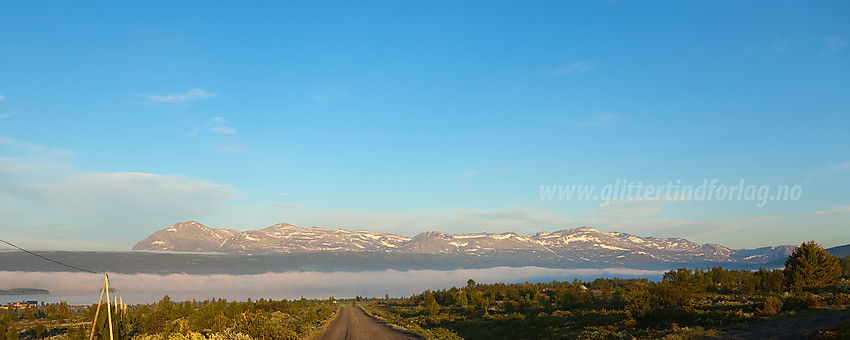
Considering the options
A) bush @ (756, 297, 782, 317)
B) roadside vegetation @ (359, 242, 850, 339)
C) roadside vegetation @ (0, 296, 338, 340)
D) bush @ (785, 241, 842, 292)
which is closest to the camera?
roadside vegetation @ (359, 242, 850, 339)

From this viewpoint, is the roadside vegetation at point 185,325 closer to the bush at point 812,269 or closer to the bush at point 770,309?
the bush at point 770,309

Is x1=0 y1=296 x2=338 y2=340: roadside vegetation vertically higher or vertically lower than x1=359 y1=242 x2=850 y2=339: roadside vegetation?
lower

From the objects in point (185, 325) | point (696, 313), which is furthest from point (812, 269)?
point (185, 325)

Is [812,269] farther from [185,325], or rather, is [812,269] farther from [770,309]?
[185,325]

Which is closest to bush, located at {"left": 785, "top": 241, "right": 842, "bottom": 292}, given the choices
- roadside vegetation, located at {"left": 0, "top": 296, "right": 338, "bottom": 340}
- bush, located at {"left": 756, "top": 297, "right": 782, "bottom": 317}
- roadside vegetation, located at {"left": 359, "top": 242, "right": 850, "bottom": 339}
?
roadside vegetation, located at {"left": 359, "top": 242, "right": 850, "bottom": 339}

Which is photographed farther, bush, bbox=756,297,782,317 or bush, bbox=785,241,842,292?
bush, bbox=785,241,842,292

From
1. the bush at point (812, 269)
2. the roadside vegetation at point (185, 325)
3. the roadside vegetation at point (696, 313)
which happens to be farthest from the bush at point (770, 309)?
the roadside vegetation at point (185, 325)

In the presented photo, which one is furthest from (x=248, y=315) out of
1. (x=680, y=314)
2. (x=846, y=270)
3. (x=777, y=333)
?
(x=846, y=270)

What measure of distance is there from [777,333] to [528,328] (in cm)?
2212

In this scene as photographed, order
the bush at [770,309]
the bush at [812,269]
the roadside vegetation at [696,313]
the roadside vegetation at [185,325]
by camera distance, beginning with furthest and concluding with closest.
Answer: the bush at [812,269], the roadside vegetation at [185,325], the bush at [770,309], the roadside vegetation at [696,313]

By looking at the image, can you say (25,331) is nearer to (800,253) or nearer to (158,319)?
(158,319)

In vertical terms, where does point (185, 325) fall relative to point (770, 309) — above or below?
below

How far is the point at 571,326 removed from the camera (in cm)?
4116

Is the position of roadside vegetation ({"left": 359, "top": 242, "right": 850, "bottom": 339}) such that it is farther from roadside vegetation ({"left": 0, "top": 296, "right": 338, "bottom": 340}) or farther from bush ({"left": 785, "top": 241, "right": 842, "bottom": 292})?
roadside vegetation ({"left": 0, "top": 296, "right": 338, "bottom": 340})
